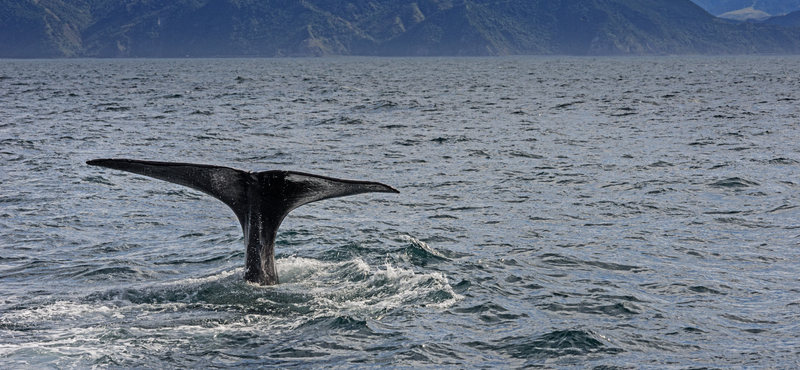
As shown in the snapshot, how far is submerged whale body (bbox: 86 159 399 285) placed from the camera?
7949 mm

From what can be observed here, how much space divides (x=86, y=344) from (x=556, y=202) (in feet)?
33.3

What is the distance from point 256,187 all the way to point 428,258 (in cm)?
383

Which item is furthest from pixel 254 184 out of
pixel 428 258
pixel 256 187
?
pixel 428 258

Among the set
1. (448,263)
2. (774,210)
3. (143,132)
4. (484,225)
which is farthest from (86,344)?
(143,132)

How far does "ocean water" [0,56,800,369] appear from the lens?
26.3ft

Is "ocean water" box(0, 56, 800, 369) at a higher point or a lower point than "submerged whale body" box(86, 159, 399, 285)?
lower

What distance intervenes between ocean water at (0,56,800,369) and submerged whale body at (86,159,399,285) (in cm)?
96

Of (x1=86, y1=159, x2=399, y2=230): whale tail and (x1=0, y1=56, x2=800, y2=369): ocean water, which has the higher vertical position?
(x1=86, y1=159, x2=399, y2=230): whale tail

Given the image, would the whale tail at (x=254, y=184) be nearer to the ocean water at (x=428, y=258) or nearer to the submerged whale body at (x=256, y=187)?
the submerged whale body at (x=256, y=187)

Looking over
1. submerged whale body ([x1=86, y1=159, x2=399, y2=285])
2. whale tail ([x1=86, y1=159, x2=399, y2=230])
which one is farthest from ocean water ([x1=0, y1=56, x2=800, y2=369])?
whale tail ([x1=86, y1=159, x2=399, y2=230])

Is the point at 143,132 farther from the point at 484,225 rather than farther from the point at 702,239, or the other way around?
the point at 702,239

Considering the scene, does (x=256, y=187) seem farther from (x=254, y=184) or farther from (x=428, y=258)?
(x=428, y=258)

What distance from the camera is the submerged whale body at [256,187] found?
26.1 feet

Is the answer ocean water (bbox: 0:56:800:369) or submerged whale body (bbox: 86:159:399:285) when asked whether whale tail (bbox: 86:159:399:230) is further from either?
ocean water (bbox: 0:56:800:369)
